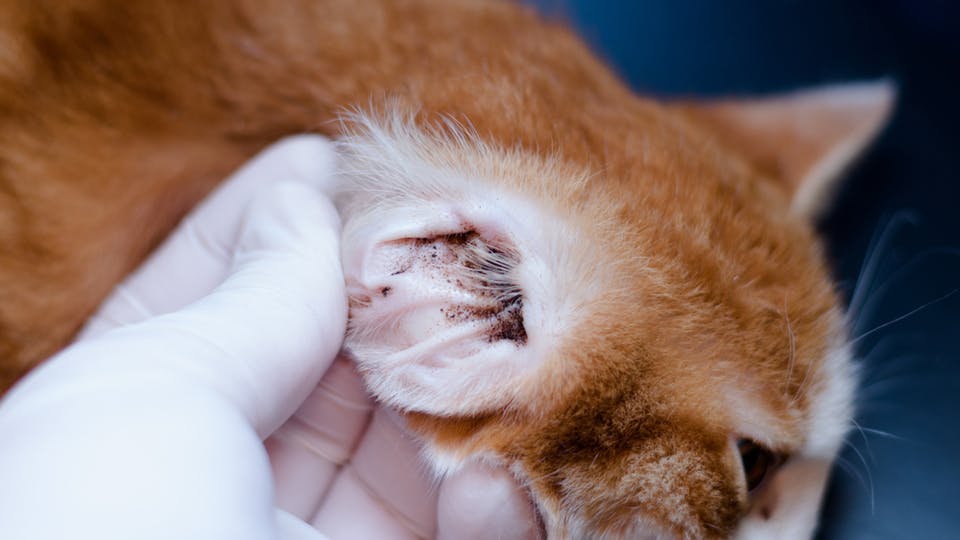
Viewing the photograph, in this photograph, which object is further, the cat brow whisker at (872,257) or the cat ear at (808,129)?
the cat ear at (808,129)

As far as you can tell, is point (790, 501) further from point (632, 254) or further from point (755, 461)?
point (632, 254)

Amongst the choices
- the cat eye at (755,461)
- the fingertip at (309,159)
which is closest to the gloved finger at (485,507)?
the cat eye at (755,461)

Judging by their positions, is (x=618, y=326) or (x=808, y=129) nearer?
(x=618, y=326)

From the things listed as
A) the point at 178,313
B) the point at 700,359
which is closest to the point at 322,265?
the point at 178,313

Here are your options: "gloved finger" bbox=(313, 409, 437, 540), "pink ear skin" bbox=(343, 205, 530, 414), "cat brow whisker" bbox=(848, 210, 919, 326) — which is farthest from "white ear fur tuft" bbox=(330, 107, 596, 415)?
"cat brow whisker" bbox=(848, 210, 919, 326)

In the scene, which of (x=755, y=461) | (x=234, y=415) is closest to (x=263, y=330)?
(x=234, y=415)

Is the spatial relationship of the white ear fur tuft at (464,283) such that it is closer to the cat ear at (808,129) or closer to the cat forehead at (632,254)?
the cat forehead at (632,254)

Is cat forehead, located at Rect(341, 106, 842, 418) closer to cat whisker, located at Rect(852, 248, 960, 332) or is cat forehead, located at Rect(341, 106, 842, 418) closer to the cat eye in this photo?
the cat eye
